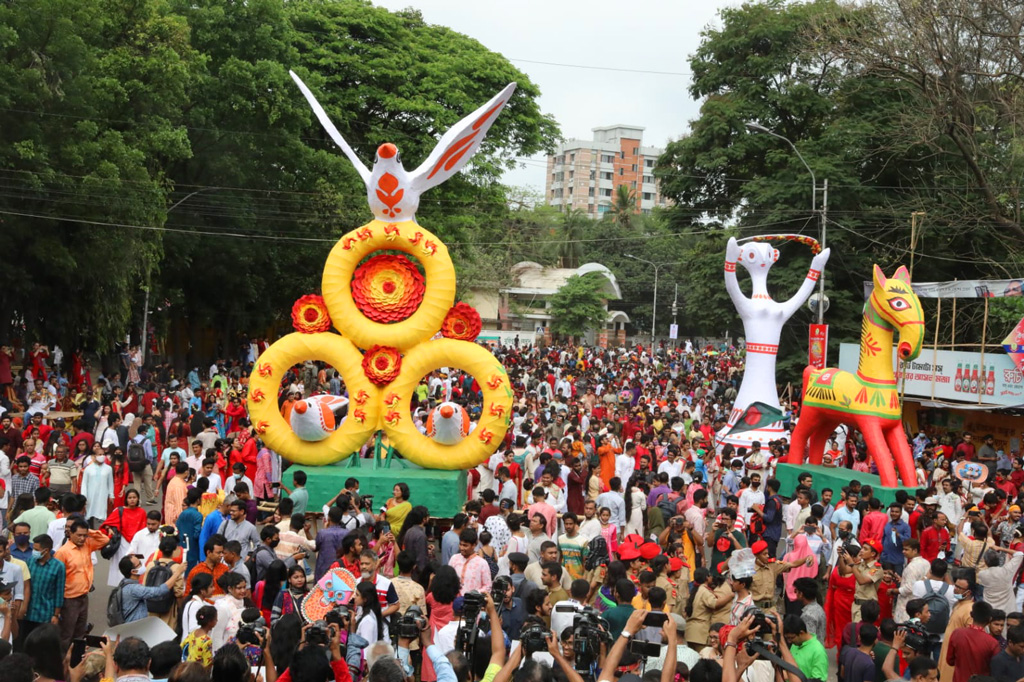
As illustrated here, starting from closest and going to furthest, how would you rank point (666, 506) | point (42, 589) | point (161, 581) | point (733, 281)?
point (161, 581) < point (42, 589) < point (666, 506) < point (733, 281)

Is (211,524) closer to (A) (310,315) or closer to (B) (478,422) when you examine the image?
(B) (478,422)

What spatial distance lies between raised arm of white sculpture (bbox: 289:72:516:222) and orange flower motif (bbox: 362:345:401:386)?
1649mm

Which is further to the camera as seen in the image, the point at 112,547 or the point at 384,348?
the point at 384,348

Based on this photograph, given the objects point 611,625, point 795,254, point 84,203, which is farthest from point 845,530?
point 795,254

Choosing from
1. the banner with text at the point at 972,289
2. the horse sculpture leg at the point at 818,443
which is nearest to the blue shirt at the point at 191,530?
the horse sculpture leg at the point at 818,443

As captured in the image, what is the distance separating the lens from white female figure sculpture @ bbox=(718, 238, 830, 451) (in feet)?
67.5

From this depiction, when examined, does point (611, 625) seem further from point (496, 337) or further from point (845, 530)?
point (496, 337)

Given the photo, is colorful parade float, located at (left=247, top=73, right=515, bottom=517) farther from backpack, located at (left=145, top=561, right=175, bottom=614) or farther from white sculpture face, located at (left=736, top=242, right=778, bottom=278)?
white sculpture face, located at (left=736, top=242, right=778, bottom=278)

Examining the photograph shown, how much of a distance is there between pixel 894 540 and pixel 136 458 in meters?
8.21

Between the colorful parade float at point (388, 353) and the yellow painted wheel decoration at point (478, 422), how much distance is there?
12 mm

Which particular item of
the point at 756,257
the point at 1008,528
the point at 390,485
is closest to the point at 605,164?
the point at 756,257

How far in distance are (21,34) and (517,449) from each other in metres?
11.5

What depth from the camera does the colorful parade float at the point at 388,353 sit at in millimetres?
13797

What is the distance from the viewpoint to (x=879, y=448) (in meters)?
14.9
